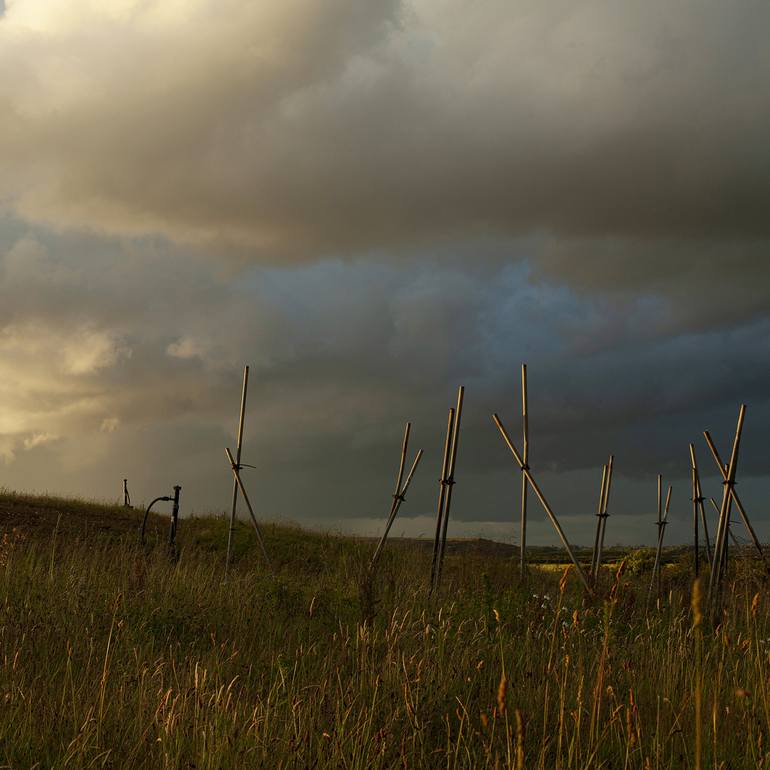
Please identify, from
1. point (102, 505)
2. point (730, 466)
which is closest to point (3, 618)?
point (730, 466)

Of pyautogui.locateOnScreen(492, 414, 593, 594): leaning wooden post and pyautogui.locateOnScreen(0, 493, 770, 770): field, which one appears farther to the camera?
pyautogui.locateOnScreen(492, 414, 593, 594): leaning wooden post

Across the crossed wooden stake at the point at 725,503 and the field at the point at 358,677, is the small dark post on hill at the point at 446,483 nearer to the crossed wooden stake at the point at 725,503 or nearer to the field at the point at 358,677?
the field at the point at 358,677

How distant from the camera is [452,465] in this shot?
11.3 metres

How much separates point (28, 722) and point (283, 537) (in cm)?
1603

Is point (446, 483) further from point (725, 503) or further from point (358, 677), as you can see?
point (358, 677)

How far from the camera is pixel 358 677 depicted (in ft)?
17.0

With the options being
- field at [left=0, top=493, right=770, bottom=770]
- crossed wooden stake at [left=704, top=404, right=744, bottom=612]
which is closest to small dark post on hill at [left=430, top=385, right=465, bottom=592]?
field at [left=0, top=493, right=770, bottom=770]

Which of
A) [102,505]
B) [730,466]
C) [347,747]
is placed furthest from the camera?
[102,505]

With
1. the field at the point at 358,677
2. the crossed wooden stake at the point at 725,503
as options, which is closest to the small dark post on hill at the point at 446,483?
the field at the point at 358,677

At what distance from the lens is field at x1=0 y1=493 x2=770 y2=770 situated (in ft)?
12.3

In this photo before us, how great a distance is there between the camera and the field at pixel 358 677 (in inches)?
147

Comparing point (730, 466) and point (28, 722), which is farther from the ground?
point (730, 466)

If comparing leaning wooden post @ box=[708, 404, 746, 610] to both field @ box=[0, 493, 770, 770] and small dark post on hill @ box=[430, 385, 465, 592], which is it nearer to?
field @ box=[0, 493, 770, 770]

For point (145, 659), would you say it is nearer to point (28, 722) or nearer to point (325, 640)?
point (325, 640)
